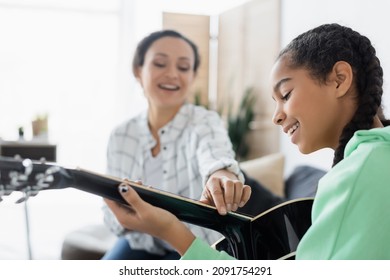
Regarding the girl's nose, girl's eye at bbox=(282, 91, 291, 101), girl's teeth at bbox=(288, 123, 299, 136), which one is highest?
girl's eye at bbox=(282, 91, 291, 101)

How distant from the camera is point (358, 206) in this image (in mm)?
455

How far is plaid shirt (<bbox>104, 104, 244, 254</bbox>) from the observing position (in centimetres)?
83

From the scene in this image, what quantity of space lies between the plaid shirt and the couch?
27 cm

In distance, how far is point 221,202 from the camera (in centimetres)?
63

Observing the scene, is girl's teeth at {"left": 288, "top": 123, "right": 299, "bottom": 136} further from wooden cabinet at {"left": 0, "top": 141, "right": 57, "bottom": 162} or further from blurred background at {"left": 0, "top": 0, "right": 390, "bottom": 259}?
wooden cabinet at {"left": 0, "top": 141, "right": 57, "bottom": 162}

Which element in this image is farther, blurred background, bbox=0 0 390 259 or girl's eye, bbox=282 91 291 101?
blurred background, bbox=0 0 390 259

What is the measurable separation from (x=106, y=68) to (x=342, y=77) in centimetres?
109

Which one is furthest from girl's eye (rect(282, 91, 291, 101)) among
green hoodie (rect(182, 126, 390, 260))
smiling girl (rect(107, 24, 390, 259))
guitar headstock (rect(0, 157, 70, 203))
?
guitar headstock (rect(0, 157, 70, 203))

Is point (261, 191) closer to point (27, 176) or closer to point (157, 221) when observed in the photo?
point (157, 221)

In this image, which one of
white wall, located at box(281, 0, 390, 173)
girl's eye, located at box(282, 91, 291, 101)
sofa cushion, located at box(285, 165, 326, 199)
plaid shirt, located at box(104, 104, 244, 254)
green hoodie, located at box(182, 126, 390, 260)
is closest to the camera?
green hoodie, located at box(182, 126, 390, 260)

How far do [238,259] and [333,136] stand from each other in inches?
8.0

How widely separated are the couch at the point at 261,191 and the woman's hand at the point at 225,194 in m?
0.41

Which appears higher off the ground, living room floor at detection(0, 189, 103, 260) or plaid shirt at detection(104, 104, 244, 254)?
plaid shirt at detection(104, 104, 244, 254)

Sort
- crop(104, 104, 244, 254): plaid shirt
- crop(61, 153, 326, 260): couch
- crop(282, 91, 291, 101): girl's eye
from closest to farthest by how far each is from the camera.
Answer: crop(282, 91, 291, 101): girl's eye
crop(104, 104, 244, 254): plaid shirt
crop(61, 153, 326, 260): couch
